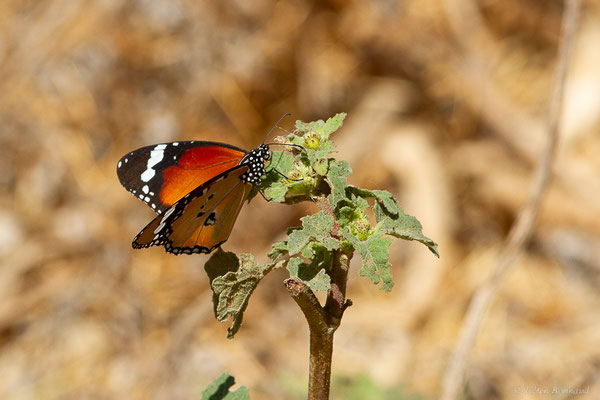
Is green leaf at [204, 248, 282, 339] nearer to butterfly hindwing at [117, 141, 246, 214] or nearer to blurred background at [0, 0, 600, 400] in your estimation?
butterfly hindwing at [117, 141, 246, 214]

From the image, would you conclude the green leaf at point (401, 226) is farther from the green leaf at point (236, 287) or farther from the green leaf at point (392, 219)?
the green leaf at point (236, 287)

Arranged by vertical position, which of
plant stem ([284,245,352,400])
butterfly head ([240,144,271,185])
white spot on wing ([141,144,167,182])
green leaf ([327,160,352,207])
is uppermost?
white spot on wing ([141,144,167,182])

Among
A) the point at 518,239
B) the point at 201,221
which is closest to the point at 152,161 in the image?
the point at 201,221

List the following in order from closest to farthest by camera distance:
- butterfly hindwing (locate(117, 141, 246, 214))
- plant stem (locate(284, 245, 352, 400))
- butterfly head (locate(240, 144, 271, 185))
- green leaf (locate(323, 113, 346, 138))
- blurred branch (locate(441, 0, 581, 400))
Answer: plant stem (locate(284, 245, 352, 400)) → green leaf (locate(323, 113, 346, 138)) → butterfly head (locate(240, 144, 271, 185)) → butterfly hindwing (locate(117, 141, 246, 214)) → blurred branch (locate(441, 0, 581, 400))

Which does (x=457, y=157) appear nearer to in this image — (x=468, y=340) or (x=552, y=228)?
(x=552, y=228)

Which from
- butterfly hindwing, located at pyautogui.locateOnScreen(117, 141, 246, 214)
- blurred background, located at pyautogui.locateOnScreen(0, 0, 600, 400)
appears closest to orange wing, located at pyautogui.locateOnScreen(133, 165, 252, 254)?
butterfly hindwing, located at pyautogui.locateOnScreen(117, 141, 246, 214)

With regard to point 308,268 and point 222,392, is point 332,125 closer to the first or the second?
point 308,268

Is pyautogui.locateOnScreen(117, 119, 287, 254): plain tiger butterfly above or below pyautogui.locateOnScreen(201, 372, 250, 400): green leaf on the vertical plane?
above
